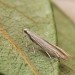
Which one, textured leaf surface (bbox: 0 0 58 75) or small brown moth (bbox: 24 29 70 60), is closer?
textured leaf surface (bbox: 0 0 58 75)

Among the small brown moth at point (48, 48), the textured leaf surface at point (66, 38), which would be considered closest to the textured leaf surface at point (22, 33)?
the small brown moth at point (48, 48)

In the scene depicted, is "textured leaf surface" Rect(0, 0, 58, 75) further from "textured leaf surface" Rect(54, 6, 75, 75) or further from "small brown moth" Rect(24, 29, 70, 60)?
"textured leaf surface" Rect(54, 6, 75, 75)

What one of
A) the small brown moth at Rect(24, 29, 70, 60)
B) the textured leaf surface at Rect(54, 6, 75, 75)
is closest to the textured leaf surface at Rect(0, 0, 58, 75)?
the small brown moth at Rect(24, 29, 70, 60)

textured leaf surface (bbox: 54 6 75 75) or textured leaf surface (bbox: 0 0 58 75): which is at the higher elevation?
textured leaf surface (bbox: 0 0 58 75)

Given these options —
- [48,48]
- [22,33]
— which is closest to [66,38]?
[48,48]

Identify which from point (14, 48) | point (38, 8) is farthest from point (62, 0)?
point (14, 48)

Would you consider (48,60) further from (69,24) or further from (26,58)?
(69,24)
